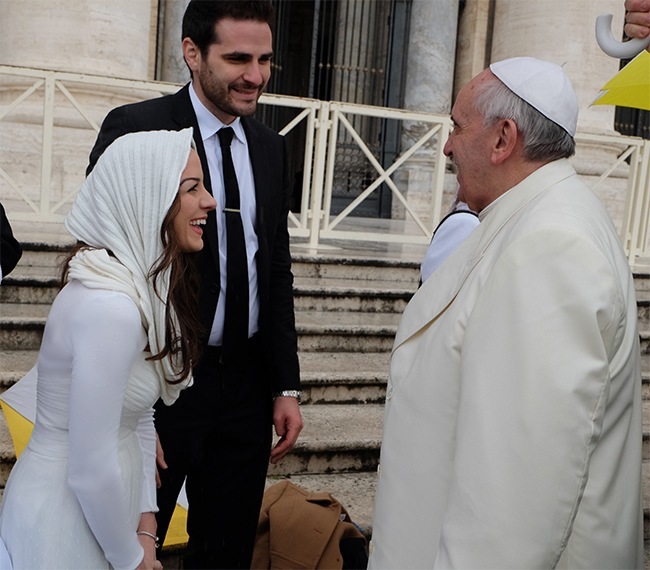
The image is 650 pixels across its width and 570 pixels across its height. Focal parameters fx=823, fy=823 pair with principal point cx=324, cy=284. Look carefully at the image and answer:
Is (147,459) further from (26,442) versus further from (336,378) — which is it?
(336,378)

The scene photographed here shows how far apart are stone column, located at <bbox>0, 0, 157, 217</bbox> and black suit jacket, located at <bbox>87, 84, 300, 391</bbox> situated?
18.2 feet

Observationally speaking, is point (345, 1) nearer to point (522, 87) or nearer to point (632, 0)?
point (632, 0)

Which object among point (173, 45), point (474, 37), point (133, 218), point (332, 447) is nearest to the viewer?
point (133, 218)

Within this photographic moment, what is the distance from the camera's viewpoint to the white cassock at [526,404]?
145 cm

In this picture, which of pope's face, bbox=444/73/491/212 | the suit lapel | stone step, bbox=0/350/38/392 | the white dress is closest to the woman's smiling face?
the white dress

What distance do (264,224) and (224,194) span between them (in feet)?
0.54

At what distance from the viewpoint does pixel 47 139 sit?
6.46 meters

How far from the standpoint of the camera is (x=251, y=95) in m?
2.51

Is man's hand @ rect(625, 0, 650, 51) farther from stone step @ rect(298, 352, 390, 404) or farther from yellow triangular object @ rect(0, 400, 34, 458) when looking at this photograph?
stone step @ rect(298, 352, 390, 404)

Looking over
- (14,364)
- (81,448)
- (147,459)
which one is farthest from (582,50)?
(81,448)

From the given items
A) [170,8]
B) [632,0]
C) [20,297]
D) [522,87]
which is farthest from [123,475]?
[170,8]

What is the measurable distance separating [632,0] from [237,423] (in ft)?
5.66

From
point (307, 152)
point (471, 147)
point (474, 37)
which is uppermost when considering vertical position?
point (474, 37)

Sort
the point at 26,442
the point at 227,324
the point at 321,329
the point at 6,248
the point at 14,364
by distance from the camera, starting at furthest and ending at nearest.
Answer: the point at 321,329, the point at 14,364, the point at 26,442, the point at 6,248, the point at 227,324
